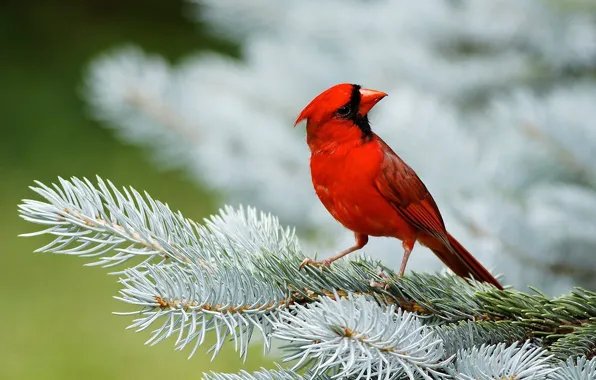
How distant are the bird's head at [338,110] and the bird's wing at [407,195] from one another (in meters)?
0.06

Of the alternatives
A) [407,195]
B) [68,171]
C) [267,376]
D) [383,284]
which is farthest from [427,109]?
[68,171]

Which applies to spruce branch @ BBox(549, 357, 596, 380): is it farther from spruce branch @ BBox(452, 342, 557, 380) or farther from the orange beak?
the orange beak

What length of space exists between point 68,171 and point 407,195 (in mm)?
4176

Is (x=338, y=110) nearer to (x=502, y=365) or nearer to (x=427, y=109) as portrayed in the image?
(x=502, y=365)

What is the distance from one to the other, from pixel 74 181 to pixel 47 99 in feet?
18.1

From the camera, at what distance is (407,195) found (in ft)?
3.63

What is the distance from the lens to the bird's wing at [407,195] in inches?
42.3

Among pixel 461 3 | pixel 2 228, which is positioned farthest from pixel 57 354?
pixel 461 3

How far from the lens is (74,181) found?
85cm

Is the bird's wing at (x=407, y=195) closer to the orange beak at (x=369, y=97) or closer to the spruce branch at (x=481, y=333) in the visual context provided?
the orange beak at (x=369, y=97)

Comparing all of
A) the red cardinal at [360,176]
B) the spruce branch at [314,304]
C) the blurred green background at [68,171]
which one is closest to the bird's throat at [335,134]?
the red cardinal at [360,176]

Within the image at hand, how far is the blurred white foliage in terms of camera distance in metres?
1.47

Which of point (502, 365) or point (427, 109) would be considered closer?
point (502, 365)

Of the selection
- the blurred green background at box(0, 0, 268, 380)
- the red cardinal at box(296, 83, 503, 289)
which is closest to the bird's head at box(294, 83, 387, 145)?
the red cardinal at box(296, 83, 503, 289)
